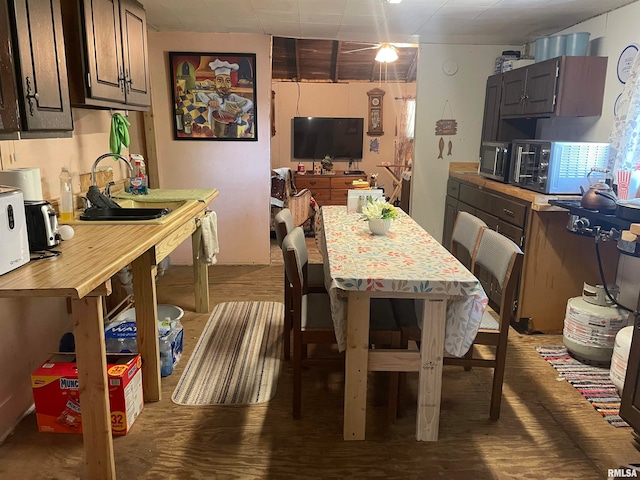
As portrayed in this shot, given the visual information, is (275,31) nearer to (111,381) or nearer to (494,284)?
(494,284)

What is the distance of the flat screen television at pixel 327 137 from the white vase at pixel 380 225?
5.57 m

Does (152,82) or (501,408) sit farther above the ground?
(152,82)

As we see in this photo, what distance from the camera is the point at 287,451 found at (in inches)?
74.6

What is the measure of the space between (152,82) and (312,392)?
3129 mm

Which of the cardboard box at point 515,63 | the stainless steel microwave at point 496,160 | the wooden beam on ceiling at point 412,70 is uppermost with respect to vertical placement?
the wooden beam on ceiling at point 412,70

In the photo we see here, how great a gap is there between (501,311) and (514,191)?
54.0 inches

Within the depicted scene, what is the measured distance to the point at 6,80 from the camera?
156cm

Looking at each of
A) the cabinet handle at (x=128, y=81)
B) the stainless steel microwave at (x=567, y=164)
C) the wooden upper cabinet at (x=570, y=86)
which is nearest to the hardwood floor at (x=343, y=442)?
the stainless steel microwave at (x=567, y=164)

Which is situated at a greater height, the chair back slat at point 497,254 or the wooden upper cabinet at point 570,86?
the wooden upper cabinet at point 570,86

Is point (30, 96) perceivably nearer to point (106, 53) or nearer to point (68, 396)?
point (106, 53)

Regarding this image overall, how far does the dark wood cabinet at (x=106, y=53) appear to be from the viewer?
214 centimetres

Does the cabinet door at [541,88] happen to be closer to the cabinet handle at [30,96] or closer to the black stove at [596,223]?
the black stove at [596,223]

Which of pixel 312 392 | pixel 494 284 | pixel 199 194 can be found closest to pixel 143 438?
pixel 312 392

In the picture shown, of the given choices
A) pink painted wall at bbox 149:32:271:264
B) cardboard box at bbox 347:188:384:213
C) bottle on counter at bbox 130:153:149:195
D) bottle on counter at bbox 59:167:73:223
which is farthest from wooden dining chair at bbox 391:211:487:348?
pink painted wall at bbox 149:32:271:264
